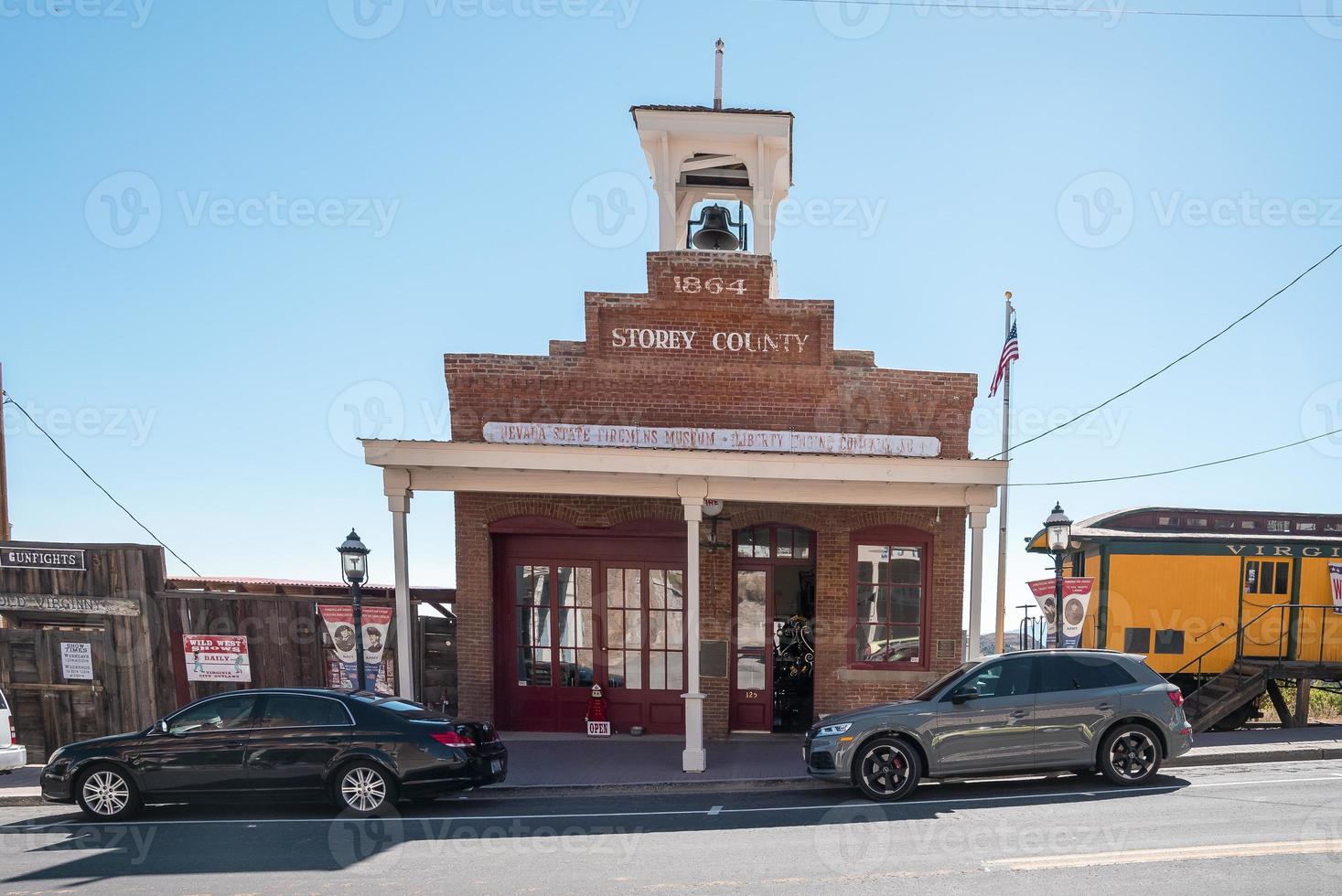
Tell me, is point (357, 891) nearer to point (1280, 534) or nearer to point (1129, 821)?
point (1129, 821)

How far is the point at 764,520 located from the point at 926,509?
2329mm

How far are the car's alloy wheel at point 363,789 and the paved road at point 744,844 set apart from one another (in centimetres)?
18

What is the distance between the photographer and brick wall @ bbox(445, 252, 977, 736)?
38.7ft

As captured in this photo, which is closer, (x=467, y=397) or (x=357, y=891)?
(x=357, y=891)

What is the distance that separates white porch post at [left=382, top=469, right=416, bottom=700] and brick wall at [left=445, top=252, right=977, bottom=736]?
1.18 m

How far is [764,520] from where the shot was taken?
38.9ft

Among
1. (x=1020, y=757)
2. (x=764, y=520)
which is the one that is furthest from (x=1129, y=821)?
(x=764, y=520)

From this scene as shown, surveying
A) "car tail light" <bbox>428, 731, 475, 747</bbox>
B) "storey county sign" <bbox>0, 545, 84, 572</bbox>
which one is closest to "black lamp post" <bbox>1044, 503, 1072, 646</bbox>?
"car tail light" <bbox>428, 731, 475, 747</bbox>

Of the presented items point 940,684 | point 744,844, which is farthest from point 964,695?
point 744,844

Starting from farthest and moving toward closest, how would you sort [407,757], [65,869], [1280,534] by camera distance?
[1280,534] < [407,757] < [65,869]

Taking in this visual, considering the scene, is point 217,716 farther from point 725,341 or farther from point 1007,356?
point 1007,356

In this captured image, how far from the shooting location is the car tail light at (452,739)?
8.23 meters

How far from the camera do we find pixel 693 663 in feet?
33.3

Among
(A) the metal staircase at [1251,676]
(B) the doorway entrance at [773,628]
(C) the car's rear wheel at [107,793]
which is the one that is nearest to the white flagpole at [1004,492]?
(A) the metal staircase at [1251,676]
